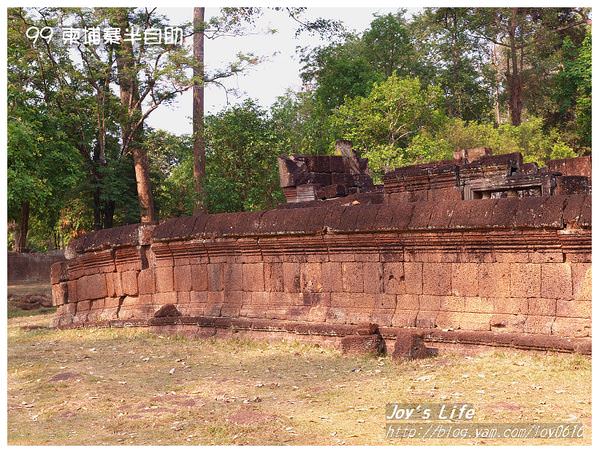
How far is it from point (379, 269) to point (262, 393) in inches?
99.6

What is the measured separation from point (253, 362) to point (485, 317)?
2.34 m

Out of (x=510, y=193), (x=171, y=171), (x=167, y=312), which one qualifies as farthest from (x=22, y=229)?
(x=510, y=193)

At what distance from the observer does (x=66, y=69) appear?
73.9 ft

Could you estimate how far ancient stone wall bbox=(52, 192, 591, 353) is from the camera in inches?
332

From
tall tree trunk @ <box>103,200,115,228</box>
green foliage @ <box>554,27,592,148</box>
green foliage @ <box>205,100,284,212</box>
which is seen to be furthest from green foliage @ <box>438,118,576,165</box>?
tall tree trunk @ <box>103,200,115,228</box>

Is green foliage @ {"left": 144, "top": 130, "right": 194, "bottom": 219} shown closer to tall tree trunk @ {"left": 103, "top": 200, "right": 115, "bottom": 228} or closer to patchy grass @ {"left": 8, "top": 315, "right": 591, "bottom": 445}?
tall tree trunk @ {"left": 103, "top": 200, "right": 115, "bottom": 228}

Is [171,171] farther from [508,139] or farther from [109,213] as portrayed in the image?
[508,139]

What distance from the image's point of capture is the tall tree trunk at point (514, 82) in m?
34.9

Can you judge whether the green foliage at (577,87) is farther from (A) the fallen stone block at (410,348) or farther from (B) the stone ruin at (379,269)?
(A) the fallen stone block at (410,348)

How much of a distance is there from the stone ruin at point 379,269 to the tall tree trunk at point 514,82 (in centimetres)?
2205

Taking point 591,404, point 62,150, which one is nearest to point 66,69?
point 62,150

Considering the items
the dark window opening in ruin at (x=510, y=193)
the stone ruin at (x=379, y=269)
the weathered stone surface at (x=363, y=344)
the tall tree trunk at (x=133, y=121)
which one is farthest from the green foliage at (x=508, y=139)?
the weathered stone surface at (x=363, y=344)

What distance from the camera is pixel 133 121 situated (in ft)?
76.9

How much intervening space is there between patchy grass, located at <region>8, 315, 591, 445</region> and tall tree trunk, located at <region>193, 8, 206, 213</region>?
507 inches
